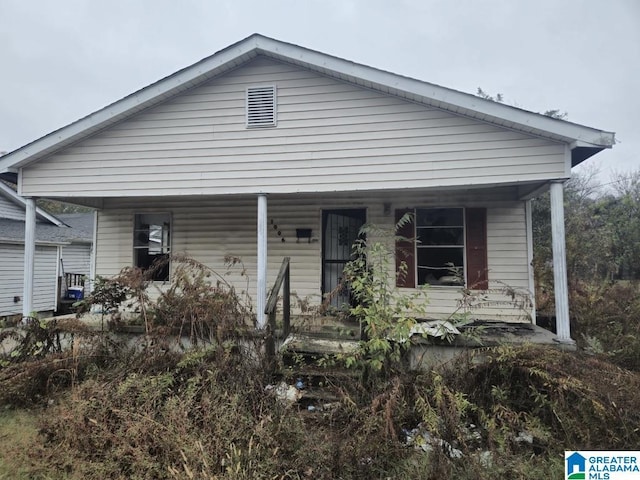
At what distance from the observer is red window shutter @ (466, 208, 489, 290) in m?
6.23

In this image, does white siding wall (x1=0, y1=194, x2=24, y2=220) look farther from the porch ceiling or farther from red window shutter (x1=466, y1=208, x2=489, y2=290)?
red window shutter (x1=466, y1=208, x2=489, y2=290)

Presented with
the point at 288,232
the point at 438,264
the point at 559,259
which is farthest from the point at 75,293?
the point at 559,259

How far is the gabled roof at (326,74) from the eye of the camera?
14.9 ft

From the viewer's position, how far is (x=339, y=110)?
545 cm

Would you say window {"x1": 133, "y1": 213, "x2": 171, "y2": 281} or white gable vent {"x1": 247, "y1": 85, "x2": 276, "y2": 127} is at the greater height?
white gable vent {"x1": 247, "y1": 85, "x2": 276, "y2": 127}

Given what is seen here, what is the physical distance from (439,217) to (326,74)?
3.27 m

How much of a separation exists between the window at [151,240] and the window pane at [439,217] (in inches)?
209

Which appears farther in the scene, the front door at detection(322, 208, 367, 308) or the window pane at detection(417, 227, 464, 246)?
the front door at detection(322, 208, 367, 308)

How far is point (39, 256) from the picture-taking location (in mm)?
12219

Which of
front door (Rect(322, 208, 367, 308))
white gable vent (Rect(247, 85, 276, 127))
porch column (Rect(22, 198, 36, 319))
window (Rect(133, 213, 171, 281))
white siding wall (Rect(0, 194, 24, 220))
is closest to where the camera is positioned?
white gable vent (Rect(247, 85, 276, 127))

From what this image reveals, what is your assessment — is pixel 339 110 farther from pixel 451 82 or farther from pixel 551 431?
pixel 451 82

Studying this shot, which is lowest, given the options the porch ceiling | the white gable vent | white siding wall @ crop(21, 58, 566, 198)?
the porch ceiling

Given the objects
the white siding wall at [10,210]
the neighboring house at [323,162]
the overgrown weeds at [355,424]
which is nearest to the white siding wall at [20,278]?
the white siding wall at [10,210]

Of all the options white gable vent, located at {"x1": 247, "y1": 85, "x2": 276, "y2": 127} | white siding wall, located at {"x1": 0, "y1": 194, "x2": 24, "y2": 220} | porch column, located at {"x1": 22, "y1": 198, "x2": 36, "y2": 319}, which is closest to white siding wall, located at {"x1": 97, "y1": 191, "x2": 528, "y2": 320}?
porch column, located at {"x1": 22, "y1": 198, "x2": 36, "y2": 319}
